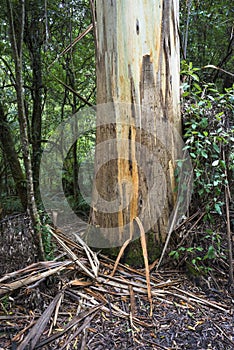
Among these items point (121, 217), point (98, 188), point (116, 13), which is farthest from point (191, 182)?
point (116, 13)

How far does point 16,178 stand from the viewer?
440 centimetres

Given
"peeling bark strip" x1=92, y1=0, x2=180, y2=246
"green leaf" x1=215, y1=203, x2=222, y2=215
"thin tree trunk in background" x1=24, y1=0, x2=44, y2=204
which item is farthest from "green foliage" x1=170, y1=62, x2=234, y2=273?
"thin tree trunk in background" x1=24, y1=0, x2=44, y2=204

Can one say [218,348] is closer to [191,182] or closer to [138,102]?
[191,182]

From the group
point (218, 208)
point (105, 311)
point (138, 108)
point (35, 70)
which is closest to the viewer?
point (105, 311)

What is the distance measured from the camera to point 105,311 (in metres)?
1.66

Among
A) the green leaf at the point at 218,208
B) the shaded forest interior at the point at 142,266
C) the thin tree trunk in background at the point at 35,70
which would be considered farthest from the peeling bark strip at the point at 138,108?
the thin tree trunk in background at the point at 35,70

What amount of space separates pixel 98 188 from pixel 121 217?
0.30m

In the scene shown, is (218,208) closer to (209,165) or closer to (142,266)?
(209,165)

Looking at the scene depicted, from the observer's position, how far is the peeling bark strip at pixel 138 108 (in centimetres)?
204

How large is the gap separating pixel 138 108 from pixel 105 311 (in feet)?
4.48

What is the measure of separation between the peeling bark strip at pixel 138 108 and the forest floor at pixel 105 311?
0.39m

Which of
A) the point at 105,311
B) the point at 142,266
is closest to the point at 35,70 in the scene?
the point at 142,266

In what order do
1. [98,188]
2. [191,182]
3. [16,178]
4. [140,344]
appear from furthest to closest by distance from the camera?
1. [16,178]
2. [98,188]
3. [191,182]
4. [140,344]

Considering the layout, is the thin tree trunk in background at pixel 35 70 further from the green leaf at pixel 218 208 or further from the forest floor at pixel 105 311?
the green leaf at pixel 218 208
